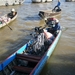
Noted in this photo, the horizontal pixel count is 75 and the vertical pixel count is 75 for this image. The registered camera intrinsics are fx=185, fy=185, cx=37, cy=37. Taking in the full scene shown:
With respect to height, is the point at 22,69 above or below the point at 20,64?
above

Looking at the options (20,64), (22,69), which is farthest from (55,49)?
(22,69)

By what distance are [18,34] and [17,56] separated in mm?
6303

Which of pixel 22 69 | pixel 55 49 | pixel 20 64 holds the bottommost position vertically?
Answer: pixel 55 49

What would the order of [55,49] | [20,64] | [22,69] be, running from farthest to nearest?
[55,49], [20,64], [22,69]

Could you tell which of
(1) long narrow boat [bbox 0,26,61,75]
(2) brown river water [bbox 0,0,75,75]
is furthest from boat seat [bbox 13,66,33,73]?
(2) brown river water [bbox 0,0,75,75]

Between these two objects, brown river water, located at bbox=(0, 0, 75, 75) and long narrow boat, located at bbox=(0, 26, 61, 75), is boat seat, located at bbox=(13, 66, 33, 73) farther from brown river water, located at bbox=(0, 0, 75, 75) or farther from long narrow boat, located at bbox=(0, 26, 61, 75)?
brown river water, located at bbox=(0, 0, 75, 75)

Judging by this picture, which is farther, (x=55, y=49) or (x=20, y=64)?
(x=55, y=49)

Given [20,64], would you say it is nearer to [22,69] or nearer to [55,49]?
[22,69]

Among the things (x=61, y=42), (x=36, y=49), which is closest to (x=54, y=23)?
(x=61, y=42)

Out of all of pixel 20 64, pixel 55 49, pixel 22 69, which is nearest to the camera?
pixel 22 69

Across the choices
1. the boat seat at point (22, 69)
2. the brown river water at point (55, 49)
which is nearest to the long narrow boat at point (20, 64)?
the boat seat at point (22, 69)

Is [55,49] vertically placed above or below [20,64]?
below

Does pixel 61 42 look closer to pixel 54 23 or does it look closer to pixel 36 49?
pixel 54 23

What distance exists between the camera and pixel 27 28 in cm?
1752
